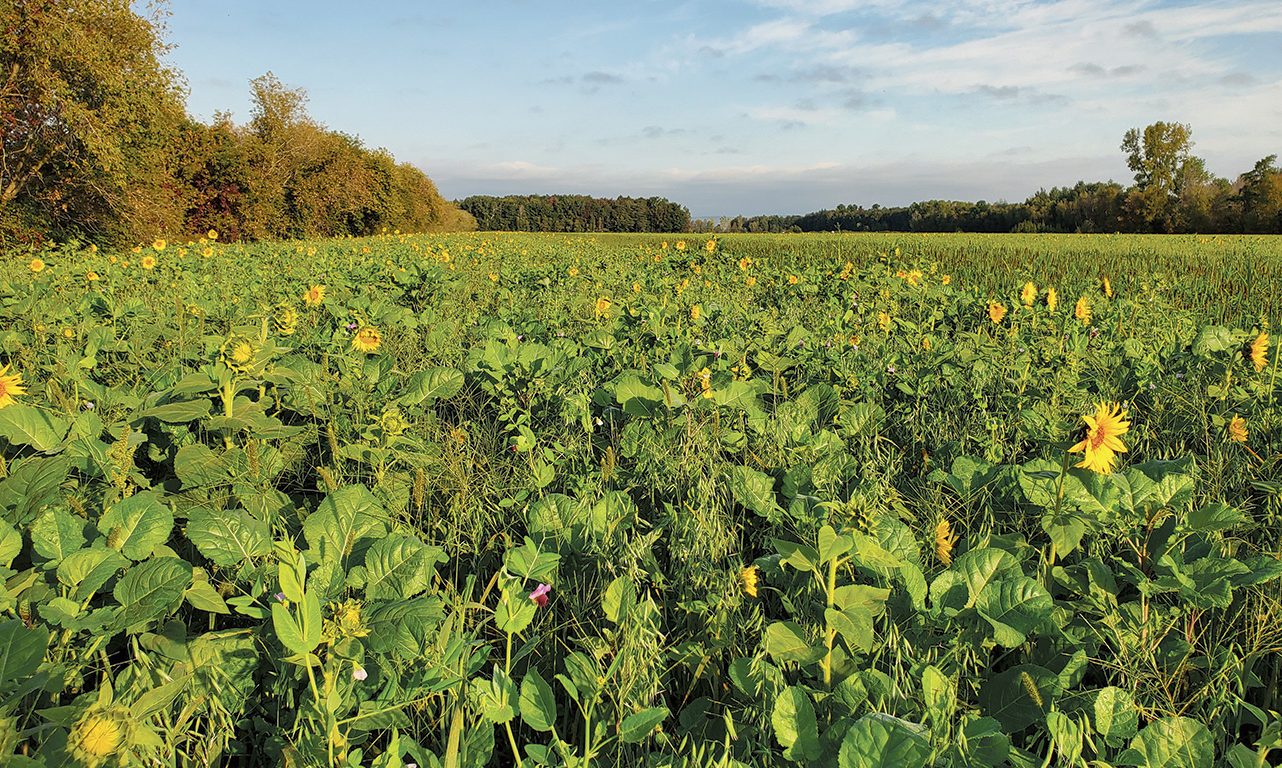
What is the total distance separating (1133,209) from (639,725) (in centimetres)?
Answer: 4704

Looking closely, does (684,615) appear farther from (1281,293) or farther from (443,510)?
(1281,293)

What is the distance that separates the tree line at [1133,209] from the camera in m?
30.6

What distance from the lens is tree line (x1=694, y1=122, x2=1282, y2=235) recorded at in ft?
100

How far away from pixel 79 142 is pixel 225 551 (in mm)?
24837

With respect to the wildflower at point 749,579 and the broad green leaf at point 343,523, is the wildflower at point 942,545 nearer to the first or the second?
the wildflower at point 749,579

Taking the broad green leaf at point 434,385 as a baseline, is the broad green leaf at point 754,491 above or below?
below

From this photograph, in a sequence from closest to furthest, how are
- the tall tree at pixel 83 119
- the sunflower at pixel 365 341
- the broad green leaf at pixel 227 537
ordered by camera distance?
1. the broad green leaf at pixel 227 537
2. the sunflower at pixel 365 341
3. the tall tree at pixel 83 119

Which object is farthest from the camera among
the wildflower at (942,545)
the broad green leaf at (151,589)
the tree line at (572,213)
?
the tree line at (572,213)

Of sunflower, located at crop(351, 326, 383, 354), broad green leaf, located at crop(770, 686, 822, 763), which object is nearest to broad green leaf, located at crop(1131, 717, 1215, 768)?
broad green leaf, located at crop(770, 686, 822, 763)

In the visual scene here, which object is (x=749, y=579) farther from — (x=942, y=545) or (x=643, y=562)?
(x=942, y=545)

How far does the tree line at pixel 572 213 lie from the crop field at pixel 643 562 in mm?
97870

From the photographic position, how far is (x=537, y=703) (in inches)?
46.9

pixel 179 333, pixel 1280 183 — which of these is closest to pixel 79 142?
pixel 179 333

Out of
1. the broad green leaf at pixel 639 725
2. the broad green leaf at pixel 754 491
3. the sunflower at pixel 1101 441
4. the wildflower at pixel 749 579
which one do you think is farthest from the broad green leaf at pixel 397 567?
the sunflower at pixel 1101 441
